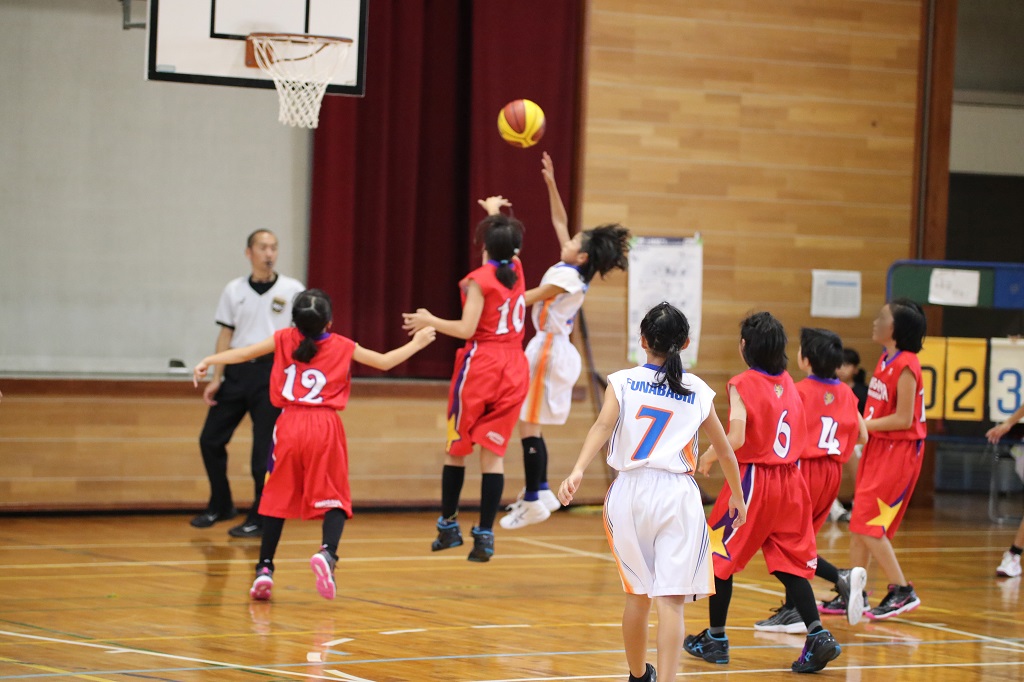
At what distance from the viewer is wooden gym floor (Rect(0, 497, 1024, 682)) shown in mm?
4848

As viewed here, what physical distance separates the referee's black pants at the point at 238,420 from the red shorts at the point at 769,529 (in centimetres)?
377

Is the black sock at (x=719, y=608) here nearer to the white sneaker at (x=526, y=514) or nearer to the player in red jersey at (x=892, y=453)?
the player in red jersey at (x=892, y=453)

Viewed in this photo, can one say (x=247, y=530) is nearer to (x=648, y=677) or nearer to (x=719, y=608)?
(x=719, y=608)

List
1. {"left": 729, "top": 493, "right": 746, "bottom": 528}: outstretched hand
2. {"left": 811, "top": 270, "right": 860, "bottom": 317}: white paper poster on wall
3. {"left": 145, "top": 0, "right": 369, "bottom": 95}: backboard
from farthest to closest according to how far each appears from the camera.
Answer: {"left": 811, "top": 270, "right": 860, "bottom": 317}: white paper poster on wall < {"left": 145, "top": 0, "right": 369, "bottom": 95}: backboard < {"left": 729, "top": 493, "right": 746, "bottom": 528}: outstretched hand

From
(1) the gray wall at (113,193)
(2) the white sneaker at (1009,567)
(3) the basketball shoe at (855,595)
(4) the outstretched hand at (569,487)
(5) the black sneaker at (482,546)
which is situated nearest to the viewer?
(4) the outstretched hand at (569,487)

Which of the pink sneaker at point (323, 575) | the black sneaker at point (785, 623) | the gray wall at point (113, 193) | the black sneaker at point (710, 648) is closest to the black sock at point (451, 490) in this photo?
the pink sneaker at point (323, 575)

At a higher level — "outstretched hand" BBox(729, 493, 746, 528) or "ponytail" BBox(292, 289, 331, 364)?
"ponytail" BBox(292, 289, 331, 364)

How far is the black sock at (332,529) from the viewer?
19.0ft

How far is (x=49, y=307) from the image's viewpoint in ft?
30.8

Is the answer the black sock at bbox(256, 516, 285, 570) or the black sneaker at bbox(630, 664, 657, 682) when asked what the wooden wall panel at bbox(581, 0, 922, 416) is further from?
the black sneaker at bbox(630, 664, 657, 682)

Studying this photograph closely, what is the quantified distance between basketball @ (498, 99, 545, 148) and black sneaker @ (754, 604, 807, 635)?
119 inches

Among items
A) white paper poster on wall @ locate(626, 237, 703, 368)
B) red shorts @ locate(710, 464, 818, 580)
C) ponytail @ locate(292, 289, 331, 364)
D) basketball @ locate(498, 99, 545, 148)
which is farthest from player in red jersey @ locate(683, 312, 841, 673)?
white paper poster on wall @ locate(626, 237, 703, 368)

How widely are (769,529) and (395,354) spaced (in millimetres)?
1841

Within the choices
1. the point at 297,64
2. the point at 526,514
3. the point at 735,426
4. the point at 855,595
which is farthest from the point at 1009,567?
the point at 297,64
